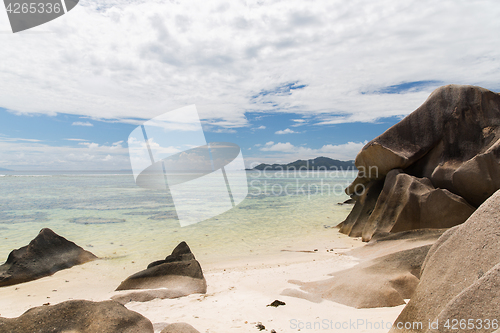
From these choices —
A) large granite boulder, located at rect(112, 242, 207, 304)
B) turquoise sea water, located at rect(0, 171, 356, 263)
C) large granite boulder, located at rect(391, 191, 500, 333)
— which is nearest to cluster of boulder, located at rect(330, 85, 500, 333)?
large granite boulder, located at rect(391, 191, 500, 333)

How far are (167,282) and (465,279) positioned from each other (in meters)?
4.52

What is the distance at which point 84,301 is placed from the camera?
323cm

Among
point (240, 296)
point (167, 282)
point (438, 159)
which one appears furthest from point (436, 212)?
point (167, 282)

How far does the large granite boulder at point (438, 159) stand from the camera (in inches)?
288

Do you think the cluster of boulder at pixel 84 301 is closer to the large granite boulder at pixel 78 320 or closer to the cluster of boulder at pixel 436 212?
the large granite boulder at pixel 78 320

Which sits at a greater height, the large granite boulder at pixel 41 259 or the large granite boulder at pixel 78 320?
the large granite boulder at pixel 78 320

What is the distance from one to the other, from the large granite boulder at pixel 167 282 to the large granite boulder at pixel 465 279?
3.47 metres

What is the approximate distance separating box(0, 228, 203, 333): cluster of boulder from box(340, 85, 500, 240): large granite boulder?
18.5ft

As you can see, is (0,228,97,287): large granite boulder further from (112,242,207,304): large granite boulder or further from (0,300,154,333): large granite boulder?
(0,300,154,333): large granite boulder

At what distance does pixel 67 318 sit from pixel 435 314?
138 inches

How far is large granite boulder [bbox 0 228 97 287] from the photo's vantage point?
622 cm

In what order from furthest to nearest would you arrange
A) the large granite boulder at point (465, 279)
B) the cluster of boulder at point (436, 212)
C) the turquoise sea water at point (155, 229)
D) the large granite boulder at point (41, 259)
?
the turquoise sea water at point (155, 229) → the large granite boulder at point (41, 259) → the cluster of boulder at point (436, 212) → the large granite boulder at point (465, 279)

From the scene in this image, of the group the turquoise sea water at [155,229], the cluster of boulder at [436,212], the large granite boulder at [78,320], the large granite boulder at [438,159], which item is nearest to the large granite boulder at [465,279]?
the cluster of boulder at [436,212]

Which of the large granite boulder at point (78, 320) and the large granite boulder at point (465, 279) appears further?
the large granite boulder at point (78, 320)
